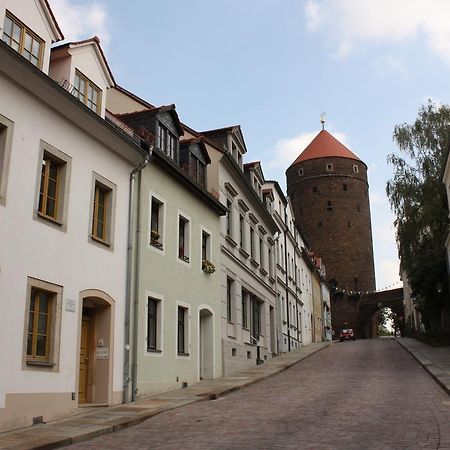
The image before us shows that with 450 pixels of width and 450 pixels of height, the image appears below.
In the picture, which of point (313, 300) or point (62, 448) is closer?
point (62, 448)

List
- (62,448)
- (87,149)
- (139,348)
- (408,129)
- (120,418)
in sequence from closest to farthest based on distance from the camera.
A: 1. (62,448)
2. (120,418)
3. (87,149)
4. (139,348)
5. (408,129)

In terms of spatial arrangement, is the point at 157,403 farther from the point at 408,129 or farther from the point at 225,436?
the point at 408,129

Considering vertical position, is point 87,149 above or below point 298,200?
below

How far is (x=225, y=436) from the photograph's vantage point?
977 centimetres

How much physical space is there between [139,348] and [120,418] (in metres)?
3.61

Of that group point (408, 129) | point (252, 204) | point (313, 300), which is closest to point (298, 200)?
point (313, 300)

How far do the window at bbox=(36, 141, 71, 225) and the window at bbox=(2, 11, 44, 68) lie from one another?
1888mm

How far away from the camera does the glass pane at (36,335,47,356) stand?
1185 centimetres

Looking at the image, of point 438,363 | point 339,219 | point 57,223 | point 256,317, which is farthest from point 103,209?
point 339,219

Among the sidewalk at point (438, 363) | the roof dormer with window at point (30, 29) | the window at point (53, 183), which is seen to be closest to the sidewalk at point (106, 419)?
the window at point (53, 183)

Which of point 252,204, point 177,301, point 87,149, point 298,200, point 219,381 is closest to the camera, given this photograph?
point 87,149

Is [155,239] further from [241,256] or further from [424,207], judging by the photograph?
[424,207]

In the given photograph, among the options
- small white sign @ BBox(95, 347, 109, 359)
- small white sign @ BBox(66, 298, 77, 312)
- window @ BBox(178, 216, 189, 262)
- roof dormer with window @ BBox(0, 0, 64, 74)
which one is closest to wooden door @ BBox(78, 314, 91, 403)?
small white sign @ BBox(95, 347, 109, 359)

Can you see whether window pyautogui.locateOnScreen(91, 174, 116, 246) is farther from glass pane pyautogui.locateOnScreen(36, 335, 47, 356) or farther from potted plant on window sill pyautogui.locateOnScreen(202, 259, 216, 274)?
potted plant on window sill pyautogui.locateOnScreen(202, 259, 216, 274)
